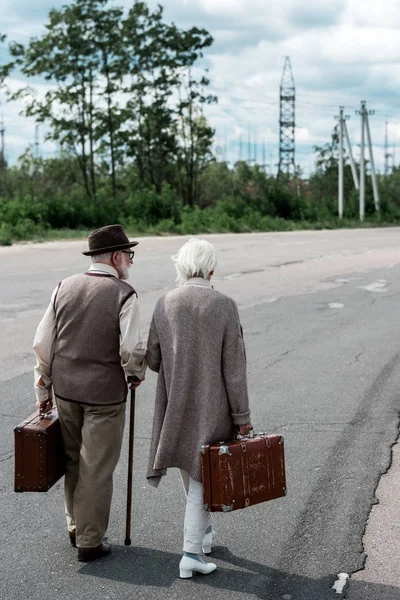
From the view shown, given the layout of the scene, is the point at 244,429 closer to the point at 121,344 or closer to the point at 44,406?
the point at 121,344

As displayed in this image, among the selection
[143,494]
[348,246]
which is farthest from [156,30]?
[143,494]

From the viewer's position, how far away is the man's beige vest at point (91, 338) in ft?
15.4

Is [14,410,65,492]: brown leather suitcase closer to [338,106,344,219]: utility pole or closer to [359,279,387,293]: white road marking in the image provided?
[359,279,387,293]: white road marking

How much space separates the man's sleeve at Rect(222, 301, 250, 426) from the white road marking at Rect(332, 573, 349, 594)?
0.90m

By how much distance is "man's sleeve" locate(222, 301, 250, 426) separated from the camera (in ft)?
14.9

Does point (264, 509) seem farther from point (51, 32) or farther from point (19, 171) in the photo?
point (19, 171)

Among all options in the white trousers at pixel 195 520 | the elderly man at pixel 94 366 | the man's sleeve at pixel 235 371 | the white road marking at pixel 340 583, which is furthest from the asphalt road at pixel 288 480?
the man's sleeve at pixel 235 371

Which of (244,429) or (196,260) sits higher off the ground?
(196,260)

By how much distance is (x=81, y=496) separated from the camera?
188 inches

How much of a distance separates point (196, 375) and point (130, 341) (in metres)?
0.38

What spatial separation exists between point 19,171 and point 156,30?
20365 mm

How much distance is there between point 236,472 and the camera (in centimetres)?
440

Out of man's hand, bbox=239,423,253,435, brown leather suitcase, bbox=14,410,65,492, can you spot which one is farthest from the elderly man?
man's hand, bbox=239,423,253,435

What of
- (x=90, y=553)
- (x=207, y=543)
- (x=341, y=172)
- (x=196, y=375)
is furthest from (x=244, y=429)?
(x=341, y=172)
